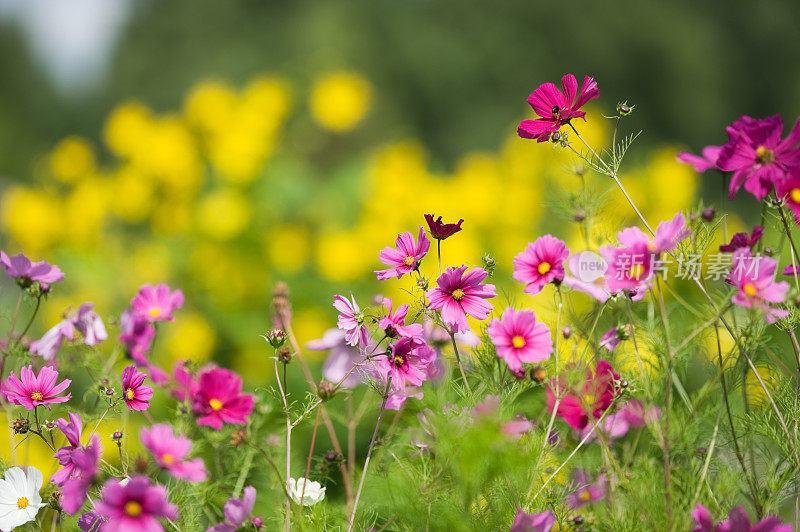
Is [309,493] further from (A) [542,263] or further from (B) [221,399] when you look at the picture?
(A) [542,263]

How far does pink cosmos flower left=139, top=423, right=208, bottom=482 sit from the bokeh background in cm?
28

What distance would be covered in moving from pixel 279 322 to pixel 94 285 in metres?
1.83

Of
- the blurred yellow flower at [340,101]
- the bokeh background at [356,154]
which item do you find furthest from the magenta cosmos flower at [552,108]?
the blurred yellow flower at [340,101]

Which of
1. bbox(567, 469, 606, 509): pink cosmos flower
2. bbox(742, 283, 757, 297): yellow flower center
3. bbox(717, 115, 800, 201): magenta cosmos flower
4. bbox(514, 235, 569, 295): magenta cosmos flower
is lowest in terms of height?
bbox(567, 469, 606, 509): pink cosmos flower

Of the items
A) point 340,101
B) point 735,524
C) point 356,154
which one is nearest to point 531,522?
point 735,524

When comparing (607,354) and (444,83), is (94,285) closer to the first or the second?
(607,354)

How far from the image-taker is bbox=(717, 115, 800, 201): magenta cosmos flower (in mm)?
478

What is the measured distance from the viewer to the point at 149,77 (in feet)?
32.2

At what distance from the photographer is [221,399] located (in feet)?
1.71

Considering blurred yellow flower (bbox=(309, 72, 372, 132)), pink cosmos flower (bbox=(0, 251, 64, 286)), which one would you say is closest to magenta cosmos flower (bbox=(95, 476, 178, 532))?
pink cosmos flower (bbox=(0, 251, 64, 286))

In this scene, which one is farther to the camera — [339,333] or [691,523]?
[339,333]

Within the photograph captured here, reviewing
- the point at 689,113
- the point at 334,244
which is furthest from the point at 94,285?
the point at 689,113

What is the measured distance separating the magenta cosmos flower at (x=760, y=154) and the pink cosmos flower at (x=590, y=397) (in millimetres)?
153

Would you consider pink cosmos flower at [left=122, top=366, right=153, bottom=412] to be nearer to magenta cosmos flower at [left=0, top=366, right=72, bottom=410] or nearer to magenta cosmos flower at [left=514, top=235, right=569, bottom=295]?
magenta cosmos flower at [left=0, top=366, right=72, bottom=410]
